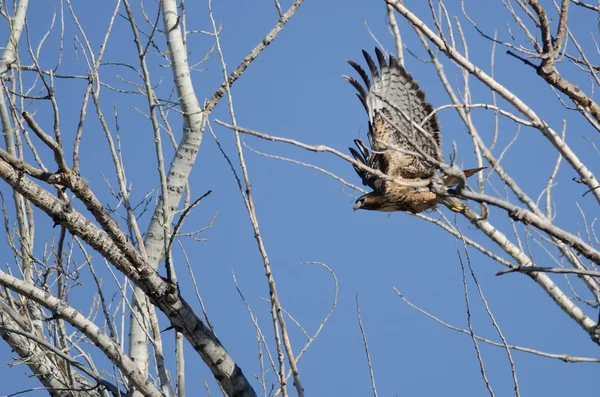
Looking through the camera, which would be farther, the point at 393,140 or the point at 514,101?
the point at 393,140

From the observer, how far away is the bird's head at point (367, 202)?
18.5ft

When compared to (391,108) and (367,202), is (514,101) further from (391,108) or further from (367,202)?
(367,202)

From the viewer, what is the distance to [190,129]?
4.84 m

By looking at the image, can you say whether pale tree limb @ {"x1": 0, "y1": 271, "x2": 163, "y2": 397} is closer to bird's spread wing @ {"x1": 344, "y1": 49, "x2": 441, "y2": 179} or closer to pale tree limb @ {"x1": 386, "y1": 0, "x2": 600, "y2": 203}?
pale tree limb @ {"x1": 386, "y1": 0, "x2": 600, "y2": 203}

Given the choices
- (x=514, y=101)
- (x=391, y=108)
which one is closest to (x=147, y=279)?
(x=514, y=101)

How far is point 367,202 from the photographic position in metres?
5.65

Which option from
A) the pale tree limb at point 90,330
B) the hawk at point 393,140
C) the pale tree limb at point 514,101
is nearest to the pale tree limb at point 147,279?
the pale tree limb at point 90,330

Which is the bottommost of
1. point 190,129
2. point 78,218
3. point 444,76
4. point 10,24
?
point 78,218

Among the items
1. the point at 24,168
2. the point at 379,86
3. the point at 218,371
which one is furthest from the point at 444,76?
the point at 24,168

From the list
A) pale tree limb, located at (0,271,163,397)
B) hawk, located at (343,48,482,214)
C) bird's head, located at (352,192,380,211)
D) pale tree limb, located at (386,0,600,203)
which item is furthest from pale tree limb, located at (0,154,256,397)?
bird's head, located at (352,192,380,211)

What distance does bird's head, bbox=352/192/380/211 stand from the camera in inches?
221

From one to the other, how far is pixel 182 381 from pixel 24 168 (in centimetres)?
124

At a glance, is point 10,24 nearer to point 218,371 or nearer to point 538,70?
point 218,371

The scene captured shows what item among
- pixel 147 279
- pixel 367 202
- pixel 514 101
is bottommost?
pixel 147 279
